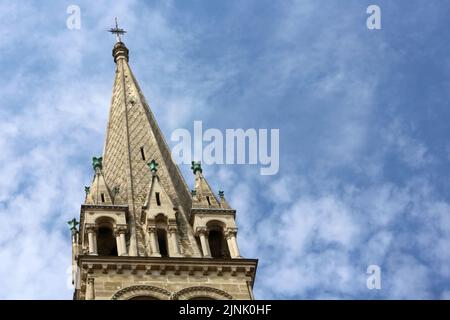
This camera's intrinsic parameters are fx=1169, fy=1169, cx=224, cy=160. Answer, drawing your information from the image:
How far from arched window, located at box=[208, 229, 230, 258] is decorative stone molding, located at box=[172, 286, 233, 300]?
3638 mm

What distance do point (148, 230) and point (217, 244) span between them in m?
3.12

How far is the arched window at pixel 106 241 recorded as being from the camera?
44688mm

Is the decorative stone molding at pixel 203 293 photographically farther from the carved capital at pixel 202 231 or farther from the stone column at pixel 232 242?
the carved capital at pixel 202 231

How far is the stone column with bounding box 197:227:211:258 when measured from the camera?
43.7m

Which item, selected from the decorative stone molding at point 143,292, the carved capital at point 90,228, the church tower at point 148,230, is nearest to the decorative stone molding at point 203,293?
the church tower at point 148,230

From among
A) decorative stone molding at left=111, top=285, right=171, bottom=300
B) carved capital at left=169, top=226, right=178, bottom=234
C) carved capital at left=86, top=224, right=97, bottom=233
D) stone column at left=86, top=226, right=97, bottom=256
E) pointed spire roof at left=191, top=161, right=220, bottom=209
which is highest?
pointed spire roof at left=191, top=161, right=220, bottom=209

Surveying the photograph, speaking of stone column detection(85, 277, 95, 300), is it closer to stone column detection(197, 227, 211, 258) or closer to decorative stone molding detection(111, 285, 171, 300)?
decorative stone molding detection(111, 285, 171, 300)

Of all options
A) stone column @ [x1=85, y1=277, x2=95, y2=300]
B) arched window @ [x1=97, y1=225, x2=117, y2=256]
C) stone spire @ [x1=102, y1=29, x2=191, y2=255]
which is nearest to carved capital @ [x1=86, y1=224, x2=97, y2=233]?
arched window @ [x1=97, y1=225, x2=117, y2=256]

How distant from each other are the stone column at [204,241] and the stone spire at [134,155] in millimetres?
2035
